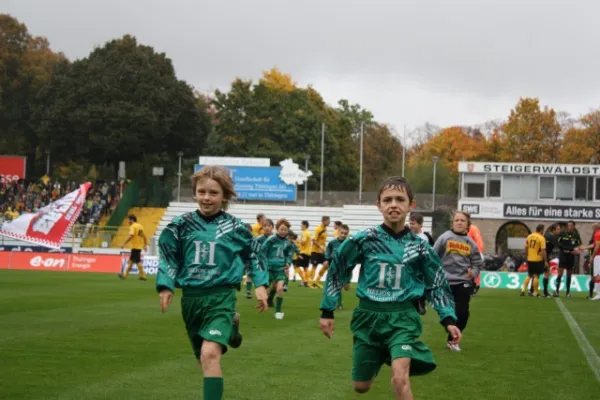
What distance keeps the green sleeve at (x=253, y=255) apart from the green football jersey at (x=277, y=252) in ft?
43.2

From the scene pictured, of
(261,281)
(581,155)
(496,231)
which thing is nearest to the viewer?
(261,281)

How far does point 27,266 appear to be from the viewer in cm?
4622

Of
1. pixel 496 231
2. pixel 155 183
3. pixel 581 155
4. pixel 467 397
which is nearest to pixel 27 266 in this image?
pixel 155 183

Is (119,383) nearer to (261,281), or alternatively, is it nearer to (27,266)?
(261,281)

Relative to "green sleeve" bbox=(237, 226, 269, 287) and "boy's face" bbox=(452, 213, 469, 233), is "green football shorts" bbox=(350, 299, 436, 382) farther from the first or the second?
"boy's face" bbox=(452, 213, 469, 233)

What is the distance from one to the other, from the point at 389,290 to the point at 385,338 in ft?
1.14

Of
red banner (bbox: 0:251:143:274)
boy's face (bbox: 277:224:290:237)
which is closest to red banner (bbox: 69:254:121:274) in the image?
red banner (bbox: 0:251:143:274)

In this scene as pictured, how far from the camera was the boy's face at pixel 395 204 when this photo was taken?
24.1 ft

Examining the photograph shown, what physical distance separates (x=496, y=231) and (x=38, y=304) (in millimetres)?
44825

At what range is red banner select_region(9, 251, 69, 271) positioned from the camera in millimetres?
46219

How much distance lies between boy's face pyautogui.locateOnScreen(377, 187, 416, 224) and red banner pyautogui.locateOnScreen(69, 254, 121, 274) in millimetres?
40328

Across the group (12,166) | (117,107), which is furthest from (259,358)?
(12,166)

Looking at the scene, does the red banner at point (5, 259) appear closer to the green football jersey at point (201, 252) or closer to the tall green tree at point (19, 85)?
the tall green tree at point (19, 85)

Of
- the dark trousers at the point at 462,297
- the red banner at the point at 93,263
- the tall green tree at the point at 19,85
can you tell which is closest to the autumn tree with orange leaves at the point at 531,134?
the tall green tree at the point at 19,85
